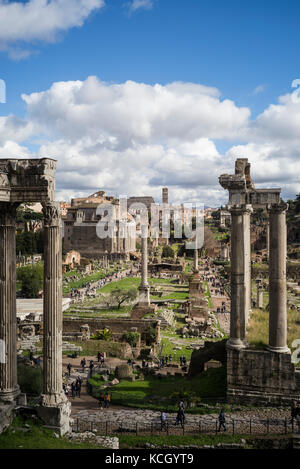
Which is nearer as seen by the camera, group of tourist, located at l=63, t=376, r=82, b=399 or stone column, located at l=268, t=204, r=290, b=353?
stone column, located at l=268, t=204, r=290, b=353

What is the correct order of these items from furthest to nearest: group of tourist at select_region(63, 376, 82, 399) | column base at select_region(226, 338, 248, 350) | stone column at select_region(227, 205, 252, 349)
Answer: group of tourist at select_region(63, 376, 82, 399) < stone column at select_region(227, 205, 252, 349) < column base at select_region(226, 338, 248, 350)

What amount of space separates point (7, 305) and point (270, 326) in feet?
27.2

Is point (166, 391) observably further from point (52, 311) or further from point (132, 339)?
point (132, 339)

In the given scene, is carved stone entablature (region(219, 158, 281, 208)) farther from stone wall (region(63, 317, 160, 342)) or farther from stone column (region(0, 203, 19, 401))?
stone wall (region(63, 317, 160, 342))

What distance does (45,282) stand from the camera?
936cm

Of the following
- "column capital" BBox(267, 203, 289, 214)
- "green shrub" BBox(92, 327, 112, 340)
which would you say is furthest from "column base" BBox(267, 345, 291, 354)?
"green shrub" BBox(92, 327, 112, 340)

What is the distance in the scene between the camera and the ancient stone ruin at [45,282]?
917 cm

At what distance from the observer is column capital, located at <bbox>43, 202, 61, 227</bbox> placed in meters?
9.16

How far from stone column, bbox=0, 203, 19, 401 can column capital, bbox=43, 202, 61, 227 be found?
91cm

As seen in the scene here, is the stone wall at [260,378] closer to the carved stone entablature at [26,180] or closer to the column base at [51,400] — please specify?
the column base at [51,400]

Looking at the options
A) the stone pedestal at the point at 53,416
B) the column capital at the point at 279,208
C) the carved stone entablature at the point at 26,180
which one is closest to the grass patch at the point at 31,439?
the stone pedestal at the point at 53,416

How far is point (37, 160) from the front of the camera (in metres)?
9.21

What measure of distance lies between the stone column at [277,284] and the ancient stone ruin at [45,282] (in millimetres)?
6948
